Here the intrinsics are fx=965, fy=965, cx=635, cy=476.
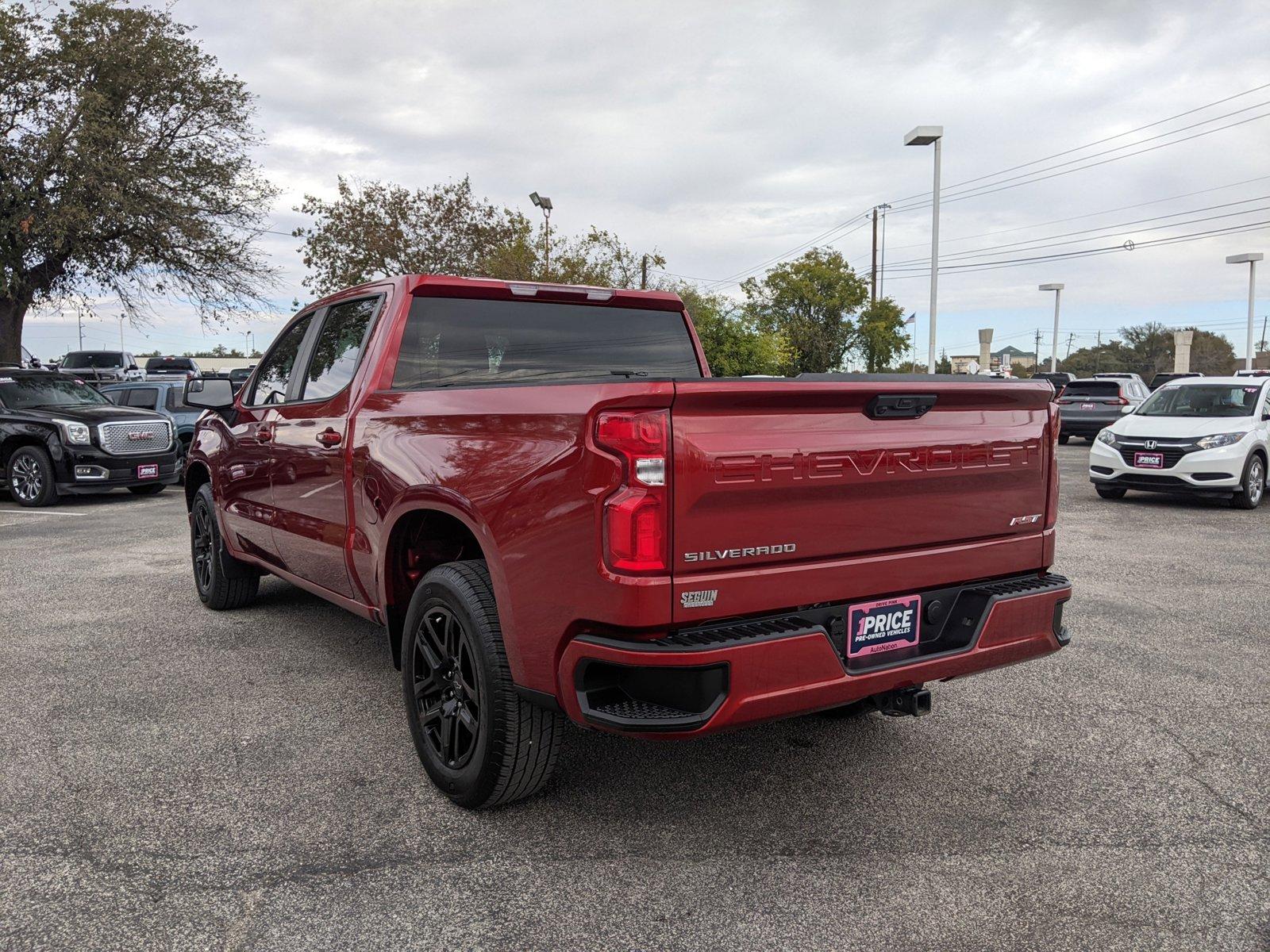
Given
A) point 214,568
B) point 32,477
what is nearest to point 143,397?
point 32,477

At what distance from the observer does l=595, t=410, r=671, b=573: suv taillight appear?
2568 mm

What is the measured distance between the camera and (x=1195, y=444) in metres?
11.4

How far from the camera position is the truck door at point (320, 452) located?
421 centimetres

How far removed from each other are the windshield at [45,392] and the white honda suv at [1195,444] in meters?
13.8

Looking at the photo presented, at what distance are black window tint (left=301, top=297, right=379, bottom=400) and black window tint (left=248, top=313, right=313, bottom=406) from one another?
0.32 m

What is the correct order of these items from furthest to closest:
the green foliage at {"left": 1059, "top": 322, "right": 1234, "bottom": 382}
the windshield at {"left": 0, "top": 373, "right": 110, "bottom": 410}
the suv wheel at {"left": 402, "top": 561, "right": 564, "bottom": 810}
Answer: the green foliage at {"left": 1059, "top": 322, "right": 1234, "bottom": 382} < the windshield at {"left": 0, "top": 373, "right": 110, "bottom": 410} < the suv wheel at {"left": 402, "top": 561, "right": 564, "bottom": 810}

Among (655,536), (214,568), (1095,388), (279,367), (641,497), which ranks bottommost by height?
(214,568)

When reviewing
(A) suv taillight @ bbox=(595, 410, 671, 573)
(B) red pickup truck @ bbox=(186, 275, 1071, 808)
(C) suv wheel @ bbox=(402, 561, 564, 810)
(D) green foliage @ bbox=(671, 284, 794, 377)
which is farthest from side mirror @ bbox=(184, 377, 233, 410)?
(D) green foliage @ bbox=(671, 284, 794, 377)

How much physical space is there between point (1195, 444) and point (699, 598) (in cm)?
1090

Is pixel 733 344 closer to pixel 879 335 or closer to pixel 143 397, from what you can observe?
pixel 143 397

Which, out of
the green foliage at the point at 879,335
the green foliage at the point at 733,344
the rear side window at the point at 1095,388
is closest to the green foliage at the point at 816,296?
the green foliage at the point at 879,335

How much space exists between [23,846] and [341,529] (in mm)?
1610

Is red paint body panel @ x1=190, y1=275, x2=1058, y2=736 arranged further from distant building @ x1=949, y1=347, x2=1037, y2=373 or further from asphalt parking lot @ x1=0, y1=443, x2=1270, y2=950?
distant building @ x1=949, y1=347, x2=1037, y2=373

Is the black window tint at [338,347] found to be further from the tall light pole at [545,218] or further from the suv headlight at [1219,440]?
Answer: the tall light pole at [545,218]
